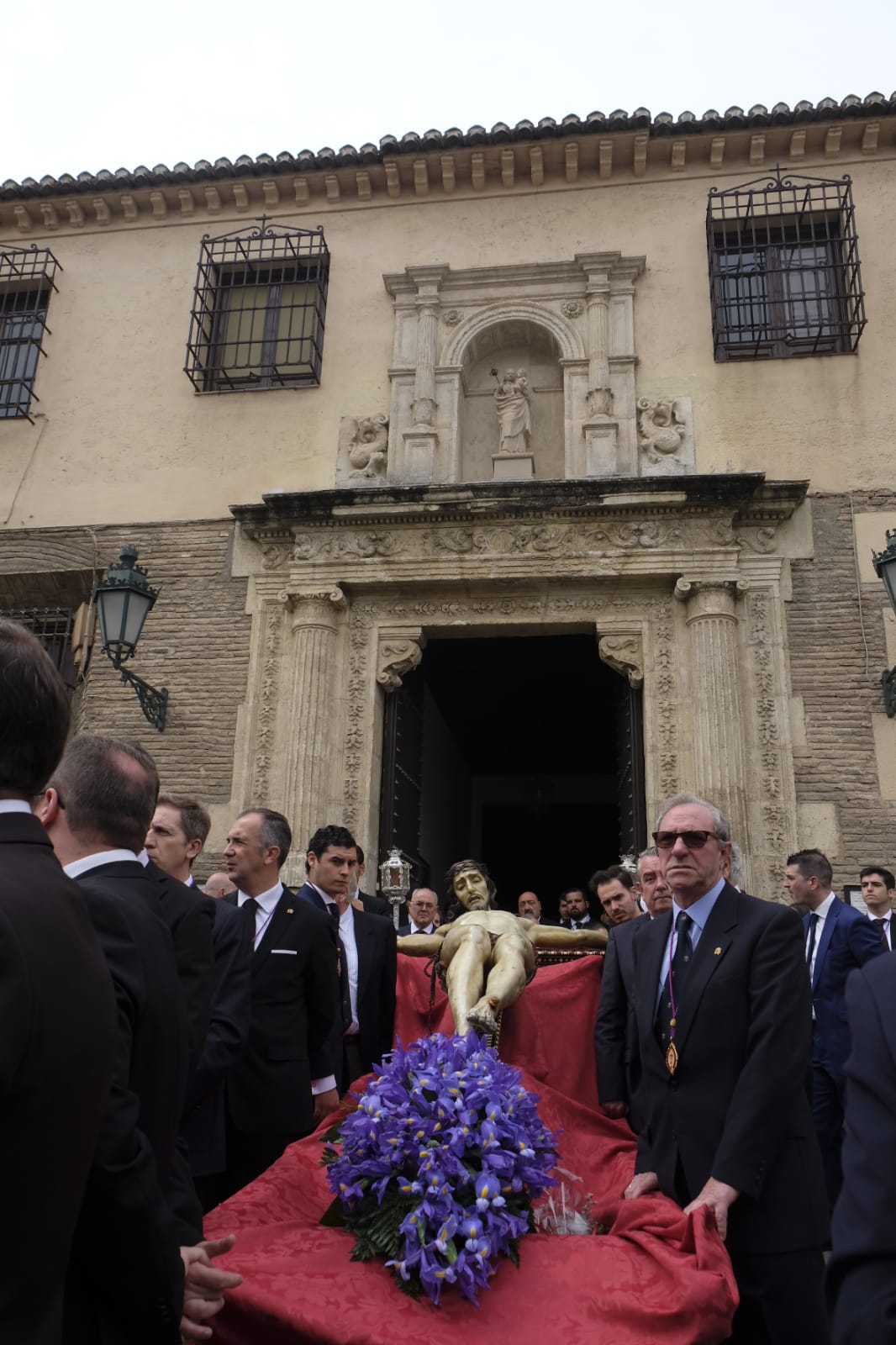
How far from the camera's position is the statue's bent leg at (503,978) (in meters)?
4.44

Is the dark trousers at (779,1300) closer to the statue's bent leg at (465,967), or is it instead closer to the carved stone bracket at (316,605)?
the statue's bent leg at (465,967)

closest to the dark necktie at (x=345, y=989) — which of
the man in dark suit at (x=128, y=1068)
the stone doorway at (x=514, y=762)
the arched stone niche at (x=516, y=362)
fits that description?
the man in dark suit at (x=128, y=1068)

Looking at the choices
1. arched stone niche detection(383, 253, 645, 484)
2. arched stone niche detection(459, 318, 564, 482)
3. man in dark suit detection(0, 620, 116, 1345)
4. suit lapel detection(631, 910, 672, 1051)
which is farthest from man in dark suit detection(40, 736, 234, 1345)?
arched stone niche detection(459, 318, 564, 482)

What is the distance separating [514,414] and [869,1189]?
9642 millimetres

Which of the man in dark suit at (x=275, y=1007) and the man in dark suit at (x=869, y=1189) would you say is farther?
the man in dark suit at (x=275, y=1007)

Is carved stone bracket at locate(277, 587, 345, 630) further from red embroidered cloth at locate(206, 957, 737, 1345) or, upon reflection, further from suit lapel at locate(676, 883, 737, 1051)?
suit lapel at locate(676, 883, 737, 1051)

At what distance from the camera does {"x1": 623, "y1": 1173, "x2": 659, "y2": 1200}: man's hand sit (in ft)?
9.68

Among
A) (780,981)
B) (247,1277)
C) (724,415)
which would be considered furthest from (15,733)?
(724,415)

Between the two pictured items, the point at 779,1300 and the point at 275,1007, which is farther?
the point at 275,1007

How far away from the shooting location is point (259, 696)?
31.5 ft

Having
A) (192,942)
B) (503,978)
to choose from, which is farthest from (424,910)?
(192,942)

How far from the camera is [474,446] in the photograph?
10.9m

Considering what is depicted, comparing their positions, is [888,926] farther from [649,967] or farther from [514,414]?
[514,414]

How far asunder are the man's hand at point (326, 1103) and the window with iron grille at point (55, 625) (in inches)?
296
